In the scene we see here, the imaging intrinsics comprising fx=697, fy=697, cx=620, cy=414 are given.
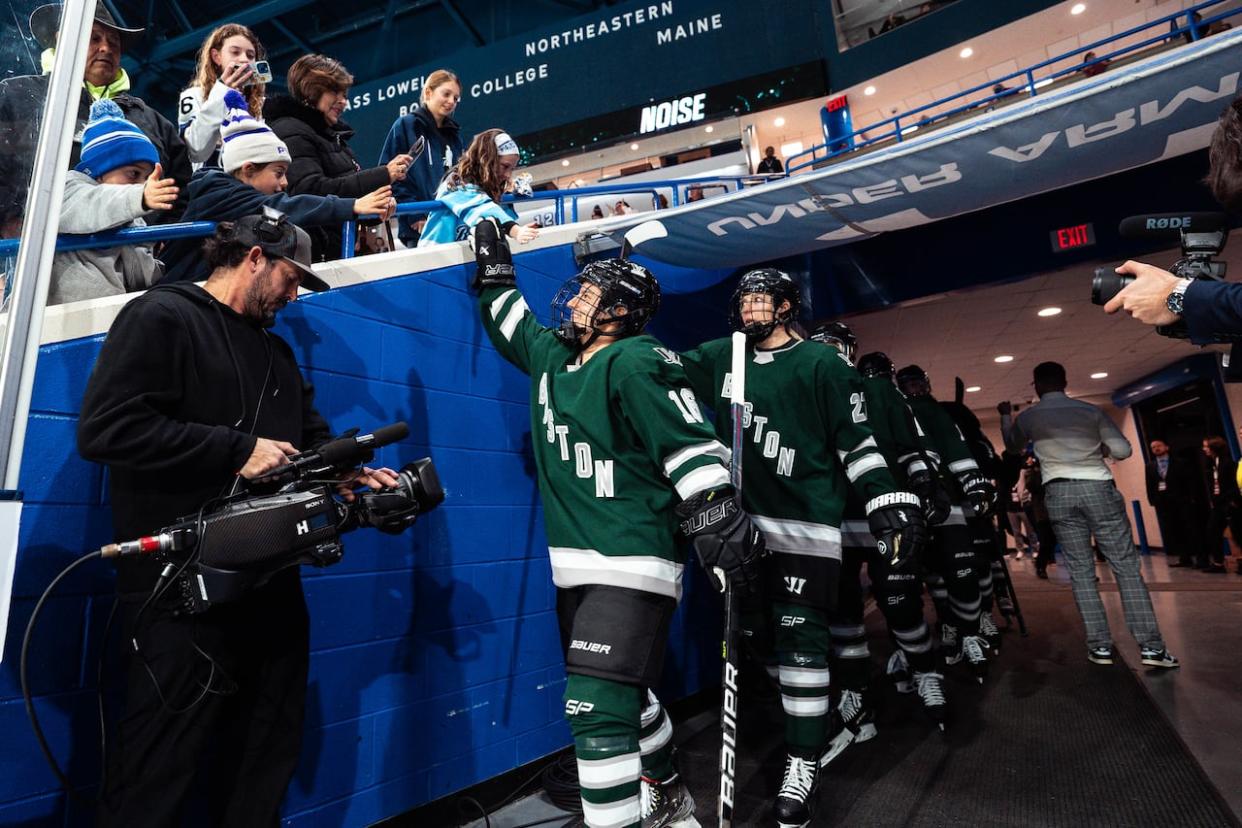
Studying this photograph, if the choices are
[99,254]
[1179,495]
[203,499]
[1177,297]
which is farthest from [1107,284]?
[1179,495]

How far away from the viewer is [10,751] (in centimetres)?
163

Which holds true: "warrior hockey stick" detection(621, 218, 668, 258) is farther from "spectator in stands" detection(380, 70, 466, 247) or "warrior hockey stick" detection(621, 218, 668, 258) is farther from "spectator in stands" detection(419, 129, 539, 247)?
"spectator in stands" detection(380, 70, 466, 247)

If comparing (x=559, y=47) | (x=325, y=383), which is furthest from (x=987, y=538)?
(x=559, y=47)

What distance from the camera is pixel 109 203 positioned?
1921mm

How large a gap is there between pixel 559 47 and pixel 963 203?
17282 millimetres

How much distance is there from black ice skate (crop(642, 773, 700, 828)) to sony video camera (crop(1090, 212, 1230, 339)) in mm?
2070

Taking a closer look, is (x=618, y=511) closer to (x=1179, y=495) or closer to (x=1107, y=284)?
(x=1107, y=284)

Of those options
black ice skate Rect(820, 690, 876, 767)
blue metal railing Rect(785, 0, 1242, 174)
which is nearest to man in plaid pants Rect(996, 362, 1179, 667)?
black ice skate Rect(820, 690, 876, 767)

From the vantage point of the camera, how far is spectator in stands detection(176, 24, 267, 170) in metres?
2.57

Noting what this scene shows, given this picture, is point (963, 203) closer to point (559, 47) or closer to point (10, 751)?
point (10, 751)

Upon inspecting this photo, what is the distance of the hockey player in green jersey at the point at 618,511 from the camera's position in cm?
185

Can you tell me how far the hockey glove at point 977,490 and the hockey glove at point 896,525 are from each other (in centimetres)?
197

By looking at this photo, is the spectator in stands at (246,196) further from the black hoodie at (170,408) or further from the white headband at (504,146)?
the white headband at (504,146)

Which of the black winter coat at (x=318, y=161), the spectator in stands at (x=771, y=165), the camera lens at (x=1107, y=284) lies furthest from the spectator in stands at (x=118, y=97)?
the spectator in stands at (x=771, y=165)
